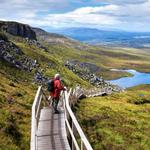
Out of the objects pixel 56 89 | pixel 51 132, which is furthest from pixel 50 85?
pixel 51 132

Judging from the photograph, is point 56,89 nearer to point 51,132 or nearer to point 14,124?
point 14,124

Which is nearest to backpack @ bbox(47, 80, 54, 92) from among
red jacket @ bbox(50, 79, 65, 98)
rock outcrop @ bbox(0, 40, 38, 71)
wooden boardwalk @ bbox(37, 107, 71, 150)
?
red jacket @ bbox(50, 79, 65, 98)

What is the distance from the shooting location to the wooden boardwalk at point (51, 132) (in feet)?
55.0

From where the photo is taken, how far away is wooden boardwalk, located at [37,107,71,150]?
16.8 m

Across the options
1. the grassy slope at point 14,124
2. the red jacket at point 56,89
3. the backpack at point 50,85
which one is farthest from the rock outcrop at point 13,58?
the red jacket at point 56,89

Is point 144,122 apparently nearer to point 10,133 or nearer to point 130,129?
point 130,129

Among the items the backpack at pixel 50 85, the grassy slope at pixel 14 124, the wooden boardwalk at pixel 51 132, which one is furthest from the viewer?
the backpack at pixel 50 85

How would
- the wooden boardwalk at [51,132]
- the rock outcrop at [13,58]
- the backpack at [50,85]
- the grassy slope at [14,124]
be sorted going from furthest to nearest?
the rock outcrop at [13,58]
the backpack at [50,85]
the grassy slope at [14,124]
the wooden boardwalk at [51,132]

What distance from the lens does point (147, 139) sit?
28.4 meters

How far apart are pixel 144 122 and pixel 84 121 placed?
324 inches

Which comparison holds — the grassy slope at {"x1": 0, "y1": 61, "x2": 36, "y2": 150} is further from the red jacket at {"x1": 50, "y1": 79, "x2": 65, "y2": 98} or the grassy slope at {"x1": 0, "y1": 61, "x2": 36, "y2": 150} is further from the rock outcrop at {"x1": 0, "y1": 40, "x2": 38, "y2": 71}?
the rock outcrop at {"x1": 0, "y1": 40, "x2": 38, "y2": 71}

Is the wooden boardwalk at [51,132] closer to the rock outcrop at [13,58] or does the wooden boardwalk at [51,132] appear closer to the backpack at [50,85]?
the backpack at [50,85]

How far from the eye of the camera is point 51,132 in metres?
19.5

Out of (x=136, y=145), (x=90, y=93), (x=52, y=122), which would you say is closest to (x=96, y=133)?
(x=136, y=145)
